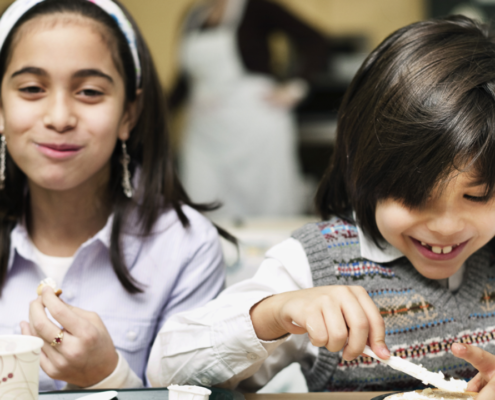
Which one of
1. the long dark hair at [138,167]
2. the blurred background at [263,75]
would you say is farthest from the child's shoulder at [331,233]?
the blurred background at [263,75]

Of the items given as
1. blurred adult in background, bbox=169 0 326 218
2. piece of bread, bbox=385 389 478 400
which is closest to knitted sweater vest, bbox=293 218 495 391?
piece of bread, bbox=385 389 478 400

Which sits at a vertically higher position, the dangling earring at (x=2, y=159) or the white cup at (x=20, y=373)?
the dangling earring at (x=2, y=159)

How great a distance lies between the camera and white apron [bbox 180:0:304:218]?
335 centimetres

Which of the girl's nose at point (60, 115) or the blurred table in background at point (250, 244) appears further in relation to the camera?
the blurred table in background at point (250, 244)

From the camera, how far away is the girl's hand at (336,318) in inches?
25.7

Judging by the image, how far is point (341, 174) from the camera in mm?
974

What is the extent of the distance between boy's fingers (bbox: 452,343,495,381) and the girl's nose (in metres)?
0.71

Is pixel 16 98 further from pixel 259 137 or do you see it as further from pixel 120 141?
pixel 259 137

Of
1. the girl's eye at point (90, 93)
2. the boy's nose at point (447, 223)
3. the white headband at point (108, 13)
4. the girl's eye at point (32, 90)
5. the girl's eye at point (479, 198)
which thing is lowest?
the boy's nose at point (447, 223)

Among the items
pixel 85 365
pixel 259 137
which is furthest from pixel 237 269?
pixel 259 137

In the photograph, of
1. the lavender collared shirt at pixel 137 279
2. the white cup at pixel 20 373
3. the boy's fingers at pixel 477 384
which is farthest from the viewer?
the lavender collared shirt at pixel 137 279

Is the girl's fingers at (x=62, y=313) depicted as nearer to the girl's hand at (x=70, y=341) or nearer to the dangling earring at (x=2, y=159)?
the girl's hand at (x=70, y=341)

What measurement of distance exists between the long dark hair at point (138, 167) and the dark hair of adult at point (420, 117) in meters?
0.39

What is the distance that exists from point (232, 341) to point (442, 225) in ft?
1.10
